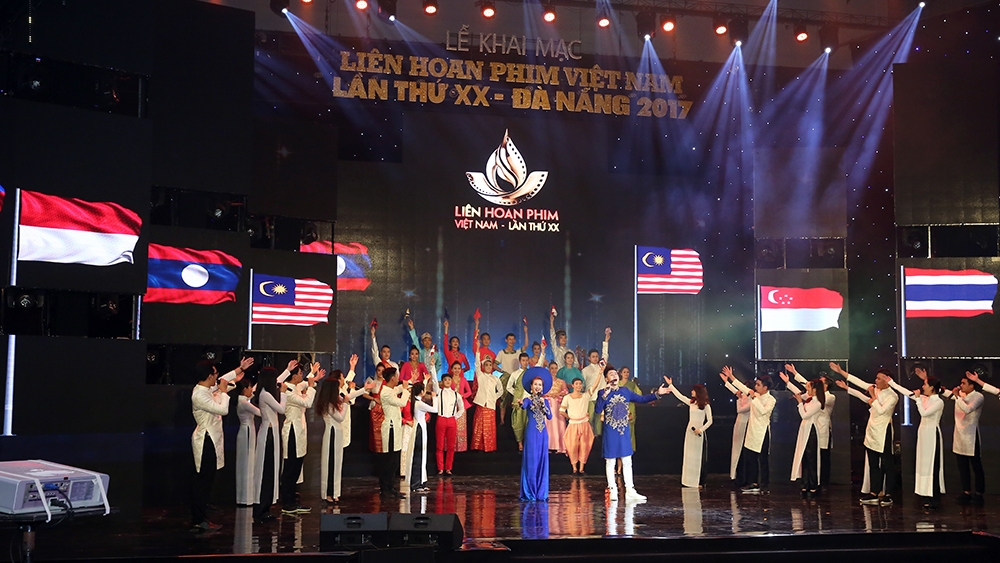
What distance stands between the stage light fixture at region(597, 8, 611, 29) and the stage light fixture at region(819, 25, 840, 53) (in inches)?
153

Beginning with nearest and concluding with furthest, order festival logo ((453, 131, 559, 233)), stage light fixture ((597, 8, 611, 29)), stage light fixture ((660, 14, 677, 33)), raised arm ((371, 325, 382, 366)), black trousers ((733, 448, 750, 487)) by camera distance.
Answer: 1. black trousers ((733, 448, 750, 487))
2. raised arm ((371, 325, 382, 366))
3. stage light fixture ((660, 14, 677, 33))
4. stage light fixture ((597, 8, 611, 29))
5. festival logo ((453, 131, 559, 233))

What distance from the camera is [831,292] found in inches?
572

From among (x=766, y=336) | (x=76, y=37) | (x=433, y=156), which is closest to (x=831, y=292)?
(x=766, y=336)

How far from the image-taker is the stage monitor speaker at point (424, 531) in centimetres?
720

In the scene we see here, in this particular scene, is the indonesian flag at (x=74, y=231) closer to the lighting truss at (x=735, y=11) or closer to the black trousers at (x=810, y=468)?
the black trousers at (x=810, y=468)

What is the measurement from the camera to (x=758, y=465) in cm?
1233

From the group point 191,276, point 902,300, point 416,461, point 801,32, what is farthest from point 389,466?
point 801,32

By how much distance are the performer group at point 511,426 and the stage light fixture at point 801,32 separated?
613 centimetres

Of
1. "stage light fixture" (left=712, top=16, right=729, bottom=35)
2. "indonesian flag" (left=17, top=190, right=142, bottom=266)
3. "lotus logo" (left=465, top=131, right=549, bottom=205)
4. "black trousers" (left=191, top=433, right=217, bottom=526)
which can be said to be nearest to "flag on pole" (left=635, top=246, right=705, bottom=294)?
"lotus logo" (left=465, top=131, right=549, bottom=205)

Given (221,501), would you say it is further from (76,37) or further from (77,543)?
(76,37)

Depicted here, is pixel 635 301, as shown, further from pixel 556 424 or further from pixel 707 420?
pixel 707 420

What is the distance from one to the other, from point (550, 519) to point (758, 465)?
3.95 meters

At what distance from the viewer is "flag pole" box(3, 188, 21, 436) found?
8.91 metres

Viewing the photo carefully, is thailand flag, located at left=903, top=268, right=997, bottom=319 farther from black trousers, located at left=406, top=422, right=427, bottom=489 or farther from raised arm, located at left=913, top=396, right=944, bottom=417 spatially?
black trousers, located at left=406, top=422, right=427, bottom=489
